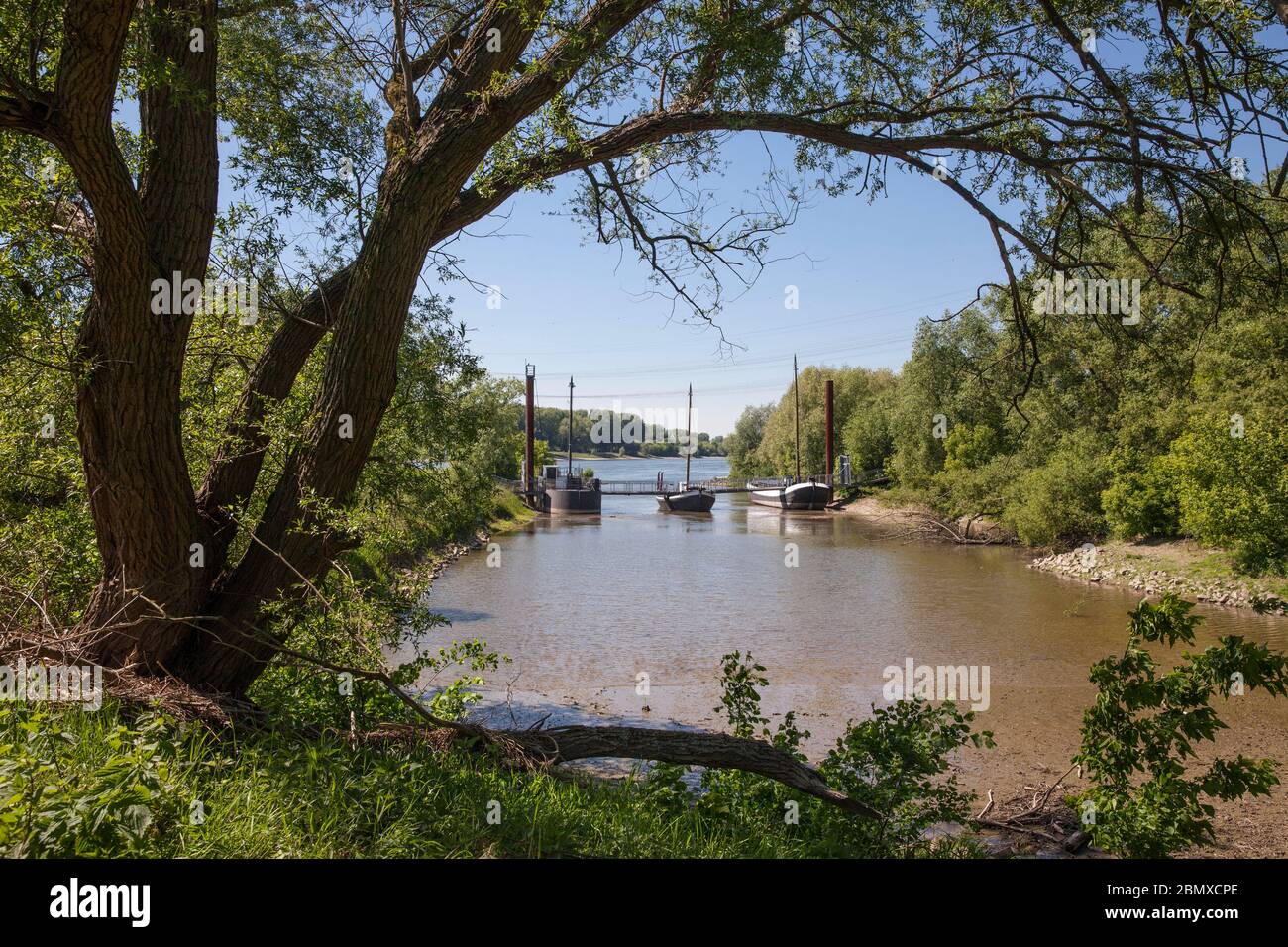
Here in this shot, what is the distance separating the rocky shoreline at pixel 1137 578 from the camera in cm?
1677

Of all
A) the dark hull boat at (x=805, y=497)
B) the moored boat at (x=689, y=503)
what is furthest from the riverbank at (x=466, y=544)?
the dark hull boat at (x=805, y=497)

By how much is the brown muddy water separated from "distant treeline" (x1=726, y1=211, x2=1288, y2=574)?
2.34 meters

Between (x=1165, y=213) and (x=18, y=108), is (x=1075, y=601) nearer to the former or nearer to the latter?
(x=1165, y=213)

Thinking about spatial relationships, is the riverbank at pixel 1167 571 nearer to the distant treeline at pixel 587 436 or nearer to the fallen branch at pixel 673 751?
the fallen branch at pixel 673 751

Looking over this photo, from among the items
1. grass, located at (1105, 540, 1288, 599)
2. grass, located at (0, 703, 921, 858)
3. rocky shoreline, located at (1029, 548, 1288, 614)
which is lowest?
rocky shoreline, located at (1029, 548, 1288, 614)

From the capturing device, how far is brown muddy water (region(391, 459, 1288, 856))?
897 cm

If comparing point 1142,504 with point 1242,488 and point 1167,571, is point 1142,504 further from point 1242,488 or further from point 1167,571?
point 1242,488

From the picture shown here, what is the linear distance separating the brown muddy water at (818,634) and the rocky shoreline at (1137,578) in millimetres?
418

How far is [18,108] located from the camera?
11.9ft

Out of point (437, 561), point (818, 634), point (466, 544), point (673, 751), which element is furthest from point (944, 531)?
point (673, 751)

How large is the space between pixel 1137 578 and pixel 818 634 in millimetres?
9876

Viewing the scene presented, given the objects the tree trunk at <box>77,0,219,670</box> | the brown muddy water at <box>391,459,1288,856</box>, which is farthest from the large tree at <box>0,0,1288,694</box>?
the brown muddy water at <box>391,459,1288,856</box>

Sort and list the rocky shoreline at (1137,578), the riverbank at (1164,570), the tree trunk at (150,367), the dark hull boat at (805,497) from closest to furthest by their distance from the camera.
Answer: the tree trunk at (150,367)
the riverbank at (1164,570)
the rocky shoreline at (1137,578)
the dark hull boat at (805,497)

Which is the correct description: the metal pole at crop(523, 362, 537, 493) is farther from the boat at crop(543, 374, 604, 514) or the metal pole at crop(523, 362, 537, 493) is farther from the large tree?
the large tree
